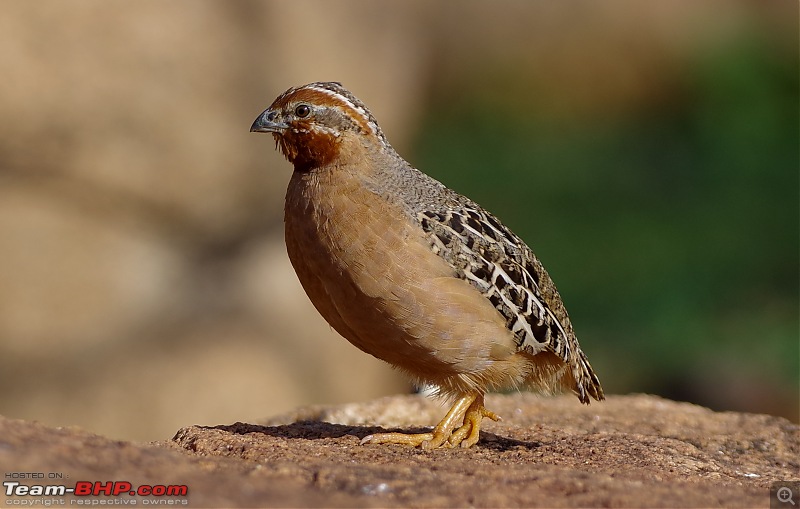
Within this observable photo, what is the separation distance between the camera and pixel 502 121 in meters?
31.5

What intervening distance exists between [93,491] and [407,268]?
3.06 m

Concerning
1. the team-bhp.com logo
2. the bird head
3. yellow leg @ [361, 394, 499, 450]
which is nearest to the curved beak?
the bird head

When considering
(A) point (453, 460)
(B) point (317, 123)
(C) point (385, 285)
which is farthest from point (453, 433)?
(B) point (317, 123)

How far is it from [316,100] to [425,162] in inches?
744

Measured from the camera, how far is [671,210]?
25.1 meters

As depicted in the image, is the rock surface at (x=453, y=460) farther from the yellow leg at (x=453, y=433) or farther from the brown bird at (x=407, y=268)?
the brown bird at (x=407, y=268)


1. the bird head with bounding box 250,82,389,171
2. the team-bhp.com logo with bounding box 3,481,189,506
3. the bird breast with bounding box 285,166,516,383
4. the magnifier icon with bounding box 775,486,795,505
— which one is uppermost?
the bird head with bounding box 250,82,389,171

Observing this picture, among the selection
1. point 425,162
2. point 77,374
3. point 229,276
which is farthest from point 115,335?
point 425,162

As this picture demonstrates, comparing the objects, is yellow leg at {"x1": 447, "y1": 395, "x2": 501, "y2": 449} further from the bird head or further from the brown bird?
the bird head

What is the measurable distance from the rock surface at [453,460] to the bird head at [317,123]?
223 cm

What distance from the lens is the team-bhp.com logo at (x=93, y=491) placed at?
18.5 feet

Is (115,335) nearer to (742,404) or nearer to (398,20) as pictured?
(398,20)

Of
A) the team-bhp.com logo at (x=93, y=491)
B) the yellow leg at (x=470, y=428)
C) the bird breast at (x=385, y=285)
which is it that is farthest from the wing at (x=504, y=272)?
the team-bhp.com logo at (x=93, y=491)

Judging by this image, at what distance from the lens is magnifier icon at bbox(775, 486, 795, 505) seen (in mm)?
6783
